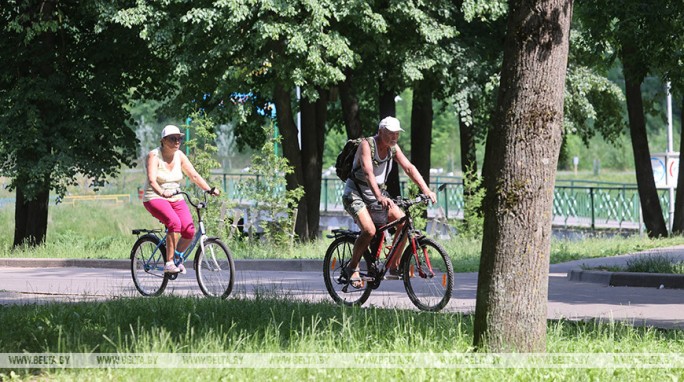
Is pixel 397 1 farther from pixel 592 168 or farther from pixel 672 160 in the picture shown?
pixel 592 168

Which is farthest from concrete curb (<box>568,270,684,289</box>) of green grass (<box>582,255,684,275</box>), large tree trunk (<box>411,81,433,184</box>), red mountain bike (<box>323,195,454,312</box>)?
large tree trunk (<box>411,81,433,184</box>)

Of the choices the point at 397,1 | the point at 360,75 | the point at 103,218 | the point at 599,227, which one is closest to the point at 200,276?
the point at 397,1

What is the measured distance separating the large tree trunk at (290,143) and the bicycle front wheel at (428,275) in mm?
15427

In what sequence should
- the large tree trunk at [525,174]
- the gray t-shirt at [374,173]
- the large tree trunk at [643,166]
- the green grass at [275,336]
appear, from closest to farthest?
the green grass at [275,336], the large tree trunk at [525,174], the gray t-shirt at [374,173], the large tree trunk at [643,166]

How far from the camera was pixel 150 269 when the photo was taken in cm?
1385

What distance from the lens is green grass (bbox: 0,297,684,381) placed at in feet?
22.6

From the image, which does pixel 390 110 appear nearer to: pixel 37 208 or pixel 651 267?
pixel 37 208

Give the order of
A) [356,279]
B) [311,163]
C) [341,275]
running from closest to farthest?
[356,279]
[341,275]
[311,163]

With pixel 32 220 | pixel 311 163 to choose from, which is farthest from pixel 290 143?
pixel 32 220

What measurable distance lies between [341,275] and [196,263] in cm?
181

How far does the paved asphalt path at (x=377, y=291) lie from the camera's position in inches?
470

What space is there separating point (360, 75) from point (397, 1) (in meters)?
3.30

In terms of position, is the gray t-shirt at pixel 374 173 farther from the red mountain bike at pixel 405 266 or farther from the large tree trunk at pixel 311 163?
the large tree trunk at pixel 311 163

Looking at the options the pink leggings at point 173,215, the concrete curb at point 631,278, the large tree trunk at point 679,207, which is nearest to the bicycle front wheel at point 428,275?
→ the pink leggings at point 173,215
